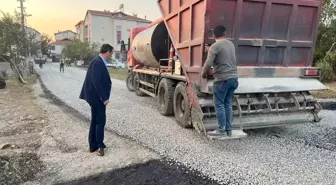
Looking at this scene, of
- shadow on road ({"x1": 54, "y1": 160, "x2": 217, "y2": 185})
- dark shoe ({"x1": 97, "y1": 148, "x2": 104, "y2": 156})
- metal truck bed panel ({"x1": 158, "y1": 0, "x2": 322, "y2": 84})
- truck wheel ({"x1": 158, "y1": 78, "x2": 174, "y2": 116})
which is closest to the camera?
shadow on road ({"x1": 54, "y1": 160, "x2": 217, "y2": 185})

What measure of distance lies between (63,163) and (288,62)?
4.57 m

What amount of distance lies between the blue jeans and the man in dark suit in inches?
71.1

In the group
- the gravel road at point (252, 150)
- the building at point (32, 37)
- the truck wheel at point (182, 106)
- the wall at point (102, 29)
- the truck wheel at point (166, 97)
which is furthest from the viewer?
the wall at point (102, 29)

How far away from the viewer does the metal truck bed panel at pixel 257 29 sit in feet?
17.2

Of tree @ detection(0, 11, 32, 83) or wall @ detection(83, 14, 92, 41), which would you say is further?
wall @ detection(83, 14, 92, 41)

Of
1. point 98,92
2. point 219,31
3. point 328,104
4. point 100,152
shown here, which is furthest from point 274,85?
point 328,104

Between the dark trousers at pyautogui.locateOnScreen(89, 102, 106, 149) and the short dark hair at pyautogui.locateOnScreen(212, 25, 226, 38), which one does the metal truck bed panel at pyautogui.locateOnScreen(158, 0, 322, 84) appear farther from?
the dark trousers at pyautogui.locateOnScreen(89, 102, 106, 149)

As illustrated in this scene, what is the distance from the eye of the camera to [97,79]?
4637mm

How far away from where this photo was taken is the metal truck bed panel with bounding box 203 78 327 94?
17.5 feet

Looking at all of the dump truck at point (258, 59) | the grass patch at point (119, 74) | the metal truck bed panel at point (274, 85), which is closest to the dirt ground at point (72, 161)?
the dump truck at point (258, 59)

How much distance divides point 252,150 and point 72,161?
2986 mm

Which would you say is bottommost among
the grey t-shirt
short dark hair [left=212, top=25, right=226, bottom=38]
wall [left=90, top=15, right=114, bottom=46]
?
the grey t-shirt

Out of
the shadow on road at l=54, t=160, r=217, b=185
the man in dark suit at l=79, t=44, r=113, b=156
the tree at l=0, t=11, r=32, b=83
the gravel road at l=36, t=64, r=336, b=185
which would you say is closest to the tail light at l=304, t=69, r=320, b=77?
the gravel road at l=36, t=64, r=336, b=185

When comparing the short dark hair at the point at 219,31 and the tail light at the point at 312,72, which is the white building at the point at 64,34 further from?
the short dark hair at the point at 219,31
